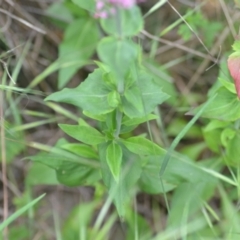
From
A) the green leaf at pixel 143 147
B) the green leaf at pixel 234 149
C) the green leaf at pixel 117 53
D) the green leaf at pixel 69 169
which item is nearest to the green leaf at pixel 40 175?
the green leaf at pixel 69 169

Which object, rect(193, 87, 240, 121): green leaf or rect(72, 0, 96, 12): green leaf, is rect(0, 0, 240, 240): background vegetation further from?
rect(72, 0, 96, 12): green leaf

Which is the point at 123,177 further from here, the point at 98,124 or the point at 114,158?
the point at 98,124

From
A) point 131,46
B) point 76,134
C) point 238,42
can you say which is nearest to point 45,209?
point 76,134

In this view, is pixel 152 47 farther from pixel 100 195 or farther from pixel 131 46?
pixel 131 46

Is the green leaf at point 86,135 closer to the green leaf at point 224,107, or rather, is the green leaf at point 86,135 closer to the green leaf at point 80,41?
the green leaf at point 224,107

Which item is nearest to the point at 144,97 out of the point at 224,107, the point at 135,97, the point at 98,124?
the point at 135,97
